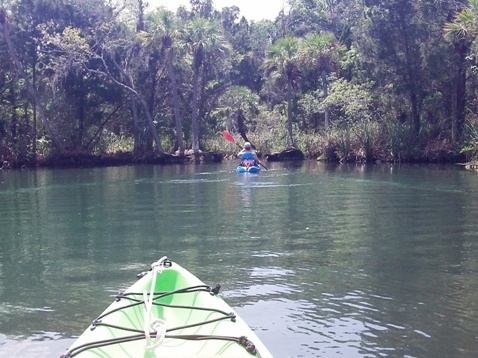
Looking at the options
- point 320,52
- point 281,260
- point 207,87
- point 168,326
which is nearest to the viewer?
point 168,326

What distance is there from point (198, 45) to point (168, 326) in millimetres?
36505

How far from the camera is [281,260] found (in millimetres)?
10625

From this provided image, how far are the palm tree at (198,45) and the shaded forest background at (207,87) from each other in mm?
85

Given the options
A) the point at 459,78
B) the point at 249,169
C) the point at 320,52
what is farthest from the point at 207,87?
the point at 249,169

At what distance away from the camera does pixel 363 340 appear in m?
6.87

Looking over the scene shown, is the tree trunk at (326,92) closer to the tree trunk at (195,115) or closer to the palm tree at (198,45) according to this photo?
the palm tree at (198,45)

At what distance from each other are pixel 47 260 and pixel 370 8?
29350 millimetres

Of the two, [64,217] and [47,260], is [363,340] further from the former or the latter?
[64,217]

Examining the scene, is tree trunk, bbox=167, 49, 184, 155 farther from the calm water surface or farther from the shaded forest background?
the calm water surface

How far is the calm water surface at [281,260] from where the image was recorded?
7160 millimetres

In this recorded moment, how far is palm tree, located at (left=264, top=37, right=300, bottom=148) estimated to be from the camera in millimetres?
40219

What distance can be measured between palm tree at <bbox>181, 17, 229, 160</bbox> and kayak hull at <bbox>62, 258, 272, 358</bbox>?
3505 centimetres

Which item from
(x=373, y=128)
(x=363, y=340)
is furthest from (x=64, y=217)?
(x=373, y=128)

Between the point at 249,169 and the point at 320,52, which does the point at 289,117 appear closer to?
the point at 320,52
